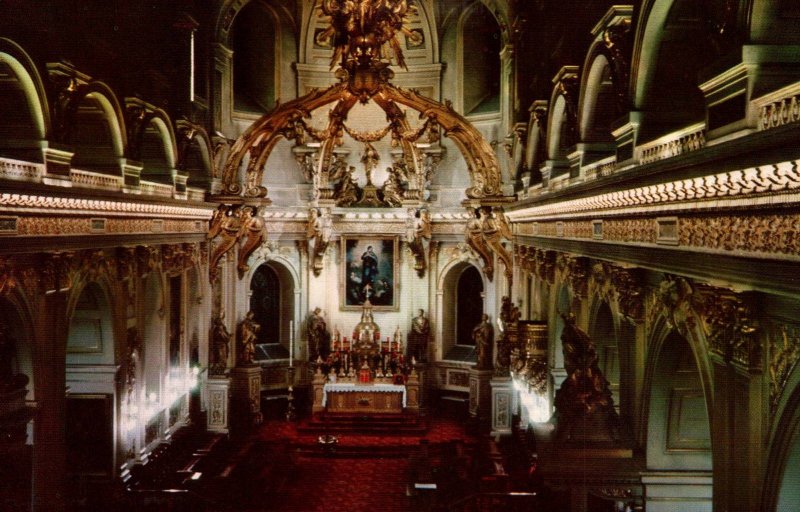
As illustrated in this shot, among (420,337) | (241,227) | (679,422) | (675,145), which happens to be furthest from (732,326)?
(420,337)

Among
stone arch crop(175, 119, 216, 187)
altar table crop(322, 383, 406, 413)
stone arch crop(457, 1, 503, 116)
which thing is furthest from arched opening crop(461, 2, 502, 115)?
altar table crop(322, 383, 406, 413)

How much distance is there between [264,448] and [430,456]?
12.1 feet

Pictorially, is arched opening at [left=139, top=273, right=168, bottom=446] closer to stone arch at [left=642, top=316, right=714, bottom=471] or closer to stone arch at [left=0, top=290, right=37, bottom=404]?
stone arch at [left=0, top=290, right=37, bottom=404]

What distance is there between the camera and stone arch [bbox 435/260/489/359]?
78.2 feet

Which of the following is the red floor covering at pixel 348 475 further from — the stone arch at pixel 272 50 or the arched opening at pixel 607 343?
the stone arch at pixel 272 50

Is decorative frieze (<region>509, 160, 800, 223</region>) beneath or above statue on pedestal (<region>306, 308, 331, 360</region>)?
above

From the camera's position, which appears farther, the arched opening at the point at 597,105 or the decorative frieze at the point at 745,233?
the arched opening at the point at 597,105

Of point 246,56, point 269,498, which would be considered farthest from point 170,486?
point 246,56

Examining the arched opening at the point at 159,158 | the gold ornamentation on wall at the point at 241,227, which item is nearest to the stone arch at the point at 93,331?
the gold ornamentation on wall at the point at 241,227

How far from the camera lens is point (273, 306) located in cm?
2398

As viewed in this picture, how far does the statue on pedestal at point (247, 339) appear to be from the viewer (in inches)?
825

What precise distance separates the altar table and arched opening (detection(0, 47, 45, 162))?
1198 centimetres

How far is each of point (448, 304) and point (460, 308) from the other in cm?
44

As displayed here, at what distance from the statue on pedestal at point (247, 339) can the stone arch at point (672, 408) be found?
13.3 metres
